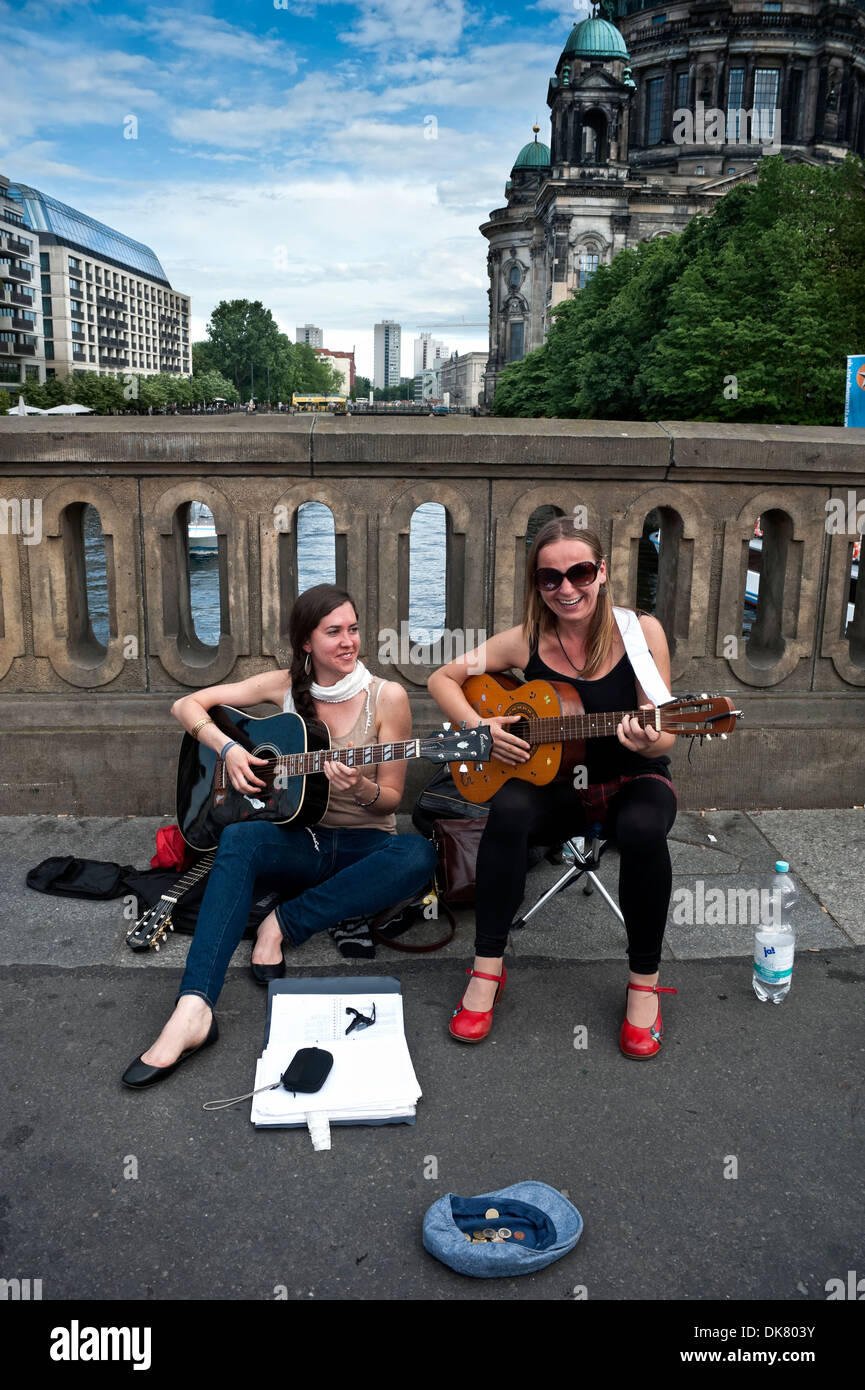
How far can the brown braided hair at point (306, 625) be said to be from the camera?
13.1 feet

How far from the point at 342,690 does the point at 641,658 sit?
3.58 ft

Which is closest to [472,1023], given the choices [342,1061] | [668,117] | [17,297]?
[342,1061]

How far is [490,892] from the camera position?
3660 mm

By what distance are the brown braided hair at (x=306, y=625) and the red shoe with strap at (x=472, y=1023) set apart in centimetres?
114

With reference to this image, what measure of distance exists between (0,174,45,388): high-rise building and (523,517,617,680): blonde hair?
103904 mm

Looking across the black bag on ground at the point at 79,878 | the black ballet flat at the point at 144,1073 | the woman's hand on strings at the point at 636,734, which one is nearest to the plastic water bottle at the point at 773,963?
the woman's hand on strings at the point at 636,734

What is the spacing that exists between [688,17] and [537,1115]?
106m

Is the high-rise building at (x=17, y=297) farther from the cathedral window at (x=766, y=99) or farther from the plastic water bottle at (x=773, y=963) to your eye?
the plastic water bottle at (x=773, y=963)

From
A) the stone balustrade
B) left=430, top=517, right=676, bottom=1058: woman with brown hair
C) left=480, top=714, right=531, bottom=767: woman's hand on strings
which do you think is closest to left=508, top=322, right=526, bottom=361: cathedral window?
the stone balustrade

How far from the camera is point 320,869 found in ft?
13.6

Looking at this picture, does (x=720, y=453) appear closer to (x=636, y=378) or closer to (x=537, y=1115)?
(x=537, y=1115)

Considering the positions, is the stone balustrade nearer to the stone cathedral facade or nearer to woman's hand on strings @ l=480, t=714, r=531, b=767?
woman's hand on strings @ l=480, t=714, r=531, b=767

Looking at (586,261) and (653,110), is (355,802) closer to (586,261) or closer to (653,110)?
(586,261)

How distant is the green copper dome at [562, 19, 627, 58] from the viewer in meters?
87.0
